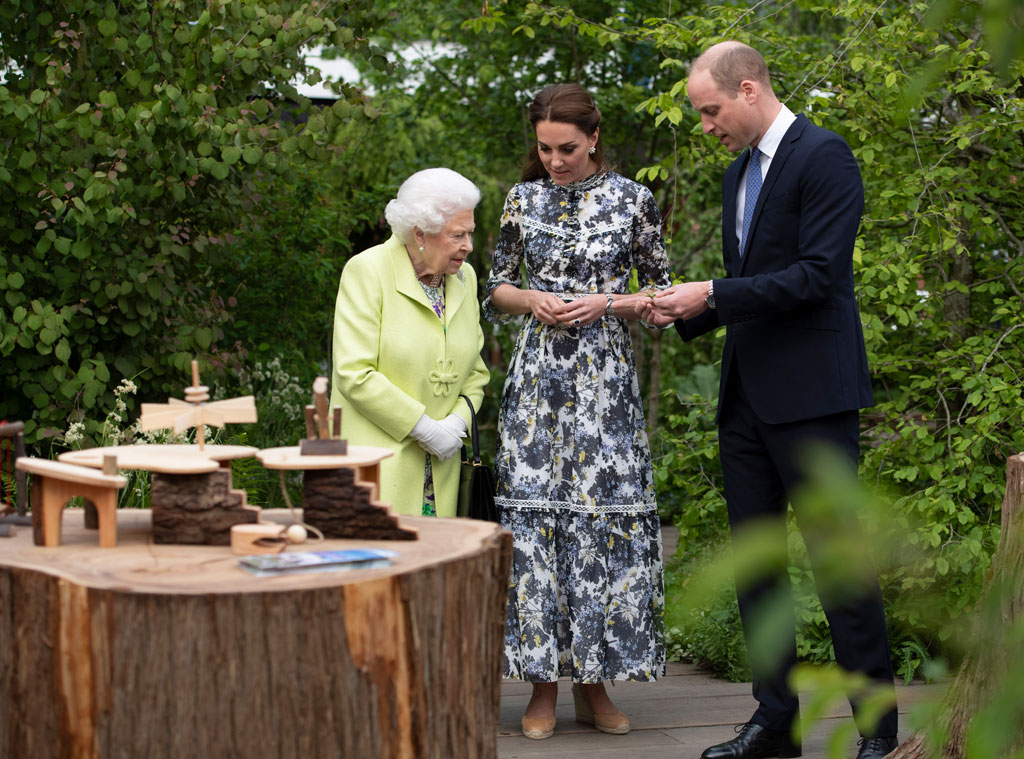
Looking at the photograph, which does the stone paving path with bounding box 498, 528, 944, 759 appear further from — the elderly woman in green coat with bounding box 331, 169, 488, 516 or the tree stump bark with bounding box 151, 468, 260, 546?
the tree stump bark with bounding box 151, 468, 260, 546

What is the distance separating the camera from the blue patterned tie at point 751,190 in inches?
127

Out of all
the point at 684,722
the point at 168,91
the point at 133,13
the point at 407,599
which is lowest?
the point at 684,722

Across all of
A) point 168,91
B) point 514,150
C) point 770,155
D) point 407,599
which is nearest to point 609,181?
point 770,155

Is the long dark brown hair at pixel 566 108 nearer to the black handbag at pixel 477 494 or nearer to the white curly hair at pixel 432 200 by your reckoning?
the white curly hair at pixel 432 200

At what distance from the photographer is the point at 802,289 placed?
3.01m

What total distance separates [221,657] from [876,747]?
76.4 inches

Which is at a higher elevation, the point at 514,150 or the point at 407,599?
the point at 514,150

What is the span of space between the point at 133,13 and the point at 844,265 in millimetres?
3140

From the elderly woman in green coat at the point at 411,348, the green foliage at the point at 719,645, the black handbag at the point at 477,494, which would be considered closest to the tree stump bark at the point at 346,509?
the elderly woman in green coat at the point at 411,348

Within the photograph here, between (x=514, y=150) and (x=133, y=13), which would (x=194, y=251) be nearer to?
(x=133, y=13)

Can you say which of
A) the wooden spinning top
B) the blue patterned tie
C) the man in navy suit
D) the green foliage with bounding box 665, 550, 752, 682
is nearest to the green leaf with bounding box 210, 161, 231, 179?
the man in navy suit

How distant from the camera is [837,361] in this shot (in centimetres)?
311

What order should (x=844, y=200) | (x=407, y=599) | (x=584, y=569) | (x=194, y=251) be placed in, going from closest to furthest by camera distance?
1. (x=407, y=599)
2. (x=844, y=200)
3. (x=584, y=569)
4. (x=194, y=251)

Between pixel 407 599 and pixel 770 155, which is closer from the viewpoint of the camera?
pixel 407 599
